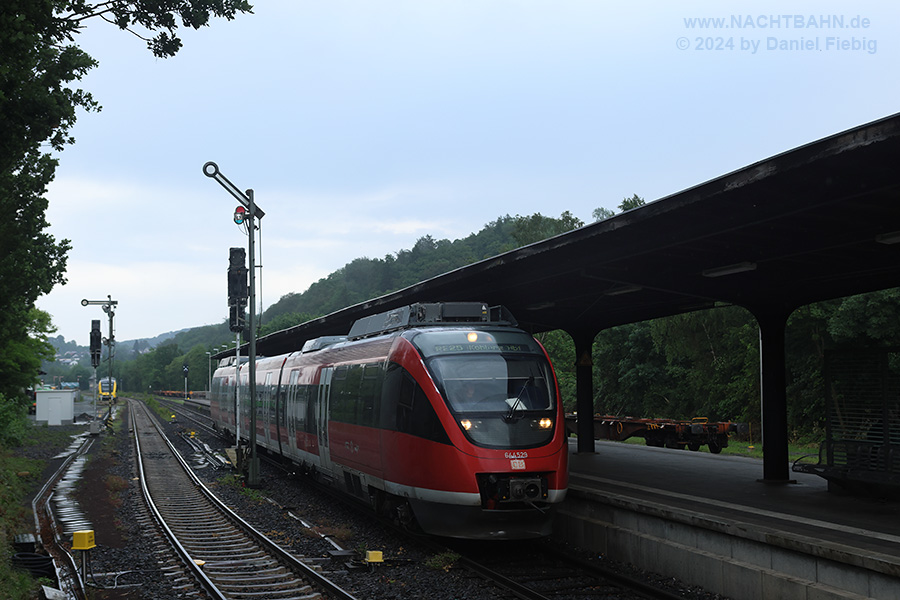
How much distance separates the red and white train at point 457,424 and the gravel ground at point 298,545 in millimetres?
641

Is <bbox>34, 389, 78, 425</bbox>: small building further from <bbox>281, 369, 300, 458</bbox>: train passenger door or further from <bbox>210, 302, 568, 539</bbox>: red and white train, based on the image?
<bbox>210, 302, 568, 539</bbox>: red and white train

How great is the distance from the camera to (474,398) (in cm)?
1119

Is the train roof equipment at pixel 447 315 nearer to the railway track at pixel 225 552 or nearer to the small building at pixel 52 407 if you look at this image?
the railway track at pixel 225 552

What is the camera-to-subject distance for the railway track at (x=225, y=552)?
1010 cm

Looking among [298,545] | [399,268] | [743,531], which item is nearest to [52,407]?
[298,545]

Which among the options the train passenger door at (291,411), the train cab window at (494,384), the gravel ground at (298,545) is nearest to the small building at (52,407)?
the gravel ground at (298,545)

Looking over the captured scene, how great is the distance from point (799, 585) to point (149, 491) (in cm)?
1680

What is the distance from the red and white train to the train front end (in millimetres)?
15

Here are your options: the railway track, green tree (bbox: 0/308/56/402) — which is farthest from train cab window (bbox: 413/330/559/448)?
green tree (bbox: 0/308/56/402)

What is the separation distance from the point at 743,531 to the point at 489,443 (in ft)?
11.2

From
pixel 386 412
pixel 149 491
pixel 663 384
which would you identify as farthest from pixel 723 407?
pixel 386 412

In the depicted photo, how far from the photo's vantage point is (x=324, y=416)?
16.9 metres

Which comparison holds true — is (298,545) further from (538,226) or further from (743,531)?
(538,226)

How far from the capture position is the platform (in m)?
8.02
